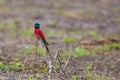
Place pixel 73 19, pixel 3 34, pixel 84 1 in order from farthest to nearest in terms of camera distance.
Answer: pixel 84 1 → pixel 73 19 → pixel 3 34

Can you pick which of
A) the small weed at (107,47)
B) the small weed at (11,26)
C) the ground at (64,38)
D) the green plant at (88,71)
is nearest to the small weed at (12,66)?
the ground at (64,38)

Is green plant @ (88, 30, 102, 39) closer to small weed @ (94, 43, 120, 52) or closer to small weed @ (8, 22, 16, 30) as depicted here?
small weed @ (94, 43, 120, 52)

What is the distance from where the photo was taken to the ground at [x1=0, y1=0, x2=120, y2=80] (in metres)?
8.50

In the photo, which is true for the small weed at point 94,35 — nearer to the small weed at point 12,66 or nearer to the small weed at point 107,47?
the small weed at point 107,47

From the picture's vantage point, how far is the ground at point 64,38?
27.9 feet

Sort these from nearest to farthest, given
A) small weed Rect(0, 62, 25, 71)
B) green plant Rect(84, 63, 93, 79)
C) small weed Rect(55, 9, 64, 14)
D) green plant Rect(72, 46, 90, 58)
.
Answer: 1. green plant Rect(84, 63, 93, 79)
2. small weed Rect(0, 62, 25, 71)
3. green plant Rect(72, 46, 90, 58)
4. small weed Rect(55, 9, 64, 14)

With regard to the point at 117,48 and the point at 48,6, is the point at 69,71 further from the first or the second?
the point at 48,6

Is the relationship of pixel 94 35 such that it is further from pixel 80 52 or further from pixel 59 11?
pixel 59 11

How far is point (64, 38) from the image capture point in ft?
44.2

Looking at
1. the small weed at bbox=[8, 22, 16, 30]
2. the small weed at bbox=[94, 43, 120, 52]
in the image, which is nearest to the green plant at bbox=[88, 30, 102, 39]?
the small weed at bbox=[94, 43, 120, 52]

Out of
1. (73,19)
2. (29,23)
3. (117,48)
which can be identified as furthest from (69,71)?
(73,19)

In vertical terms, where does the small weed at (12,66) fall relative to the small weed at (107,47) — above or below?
above

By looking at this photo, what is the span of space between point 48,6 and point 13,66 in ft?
38.1

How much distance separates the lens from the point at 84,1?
2167 centimetres
